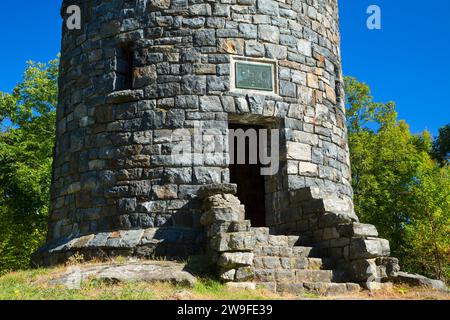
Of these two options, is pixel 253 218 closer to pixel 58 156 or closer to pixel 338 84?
pixel 338 84

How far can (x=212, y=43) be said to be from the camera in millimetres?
8672

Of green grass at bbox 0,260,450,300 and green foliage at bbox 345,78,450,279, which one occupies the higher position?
green foliage at bbox 345,78,450,279

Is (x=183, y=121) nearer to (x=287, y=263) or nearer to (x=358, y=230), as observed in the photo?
(x=287, y=263)

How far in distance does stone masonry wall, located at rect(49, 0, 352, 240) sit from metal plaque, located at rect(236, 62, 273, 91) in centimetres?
17

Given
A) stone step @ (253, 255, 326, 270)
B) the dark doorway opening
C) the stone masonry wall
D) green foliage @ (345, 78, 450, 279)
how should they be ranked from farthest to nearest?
green foliage @ (345, 78, 450, 279)
the dark doorway opening
the stone masonry wall
stone step @ (253, 255, 326, 270)

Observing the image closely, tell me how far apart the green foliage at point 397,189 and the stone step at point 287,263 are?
795 centimetres

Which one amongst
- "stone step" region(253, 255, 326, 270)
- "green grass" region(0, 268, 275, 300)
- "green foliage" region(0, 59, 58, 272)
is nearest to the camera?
"green grass" region(0, 268, 275, 300)

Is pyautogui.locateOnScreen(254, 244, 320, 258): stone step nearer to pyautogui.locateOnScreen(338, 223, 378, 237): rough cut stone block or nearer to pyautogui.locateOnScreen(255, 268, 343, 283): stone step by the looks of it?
pyautogui.locateOnScreen(255, 268, 343, 283): stone step

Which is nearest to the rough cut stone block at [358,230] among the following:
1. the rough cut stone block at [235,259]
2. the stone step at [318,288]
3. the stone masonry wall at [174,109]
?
the stone step at [318,288]

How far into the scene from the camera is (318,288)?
21.7ft

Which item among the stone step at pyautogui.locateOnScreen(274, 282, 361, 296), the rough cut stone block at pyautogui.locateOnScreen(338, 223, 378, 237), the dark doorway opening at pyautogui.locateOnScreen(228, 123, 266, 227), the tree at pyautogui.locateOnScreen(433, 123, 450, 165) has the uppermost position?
the tree at pyautogui.locateOnScreen(433, 123, 450, 165)

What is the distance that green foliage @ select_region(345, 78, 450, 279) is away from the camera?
15258 millimetres

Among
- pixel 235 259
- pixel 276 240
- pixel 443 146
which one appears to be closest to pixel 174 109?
pixel 276 240

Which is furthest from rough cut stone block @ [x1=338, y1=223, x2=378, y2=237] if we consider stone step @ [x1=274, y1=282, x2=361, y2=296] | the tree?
the tree
